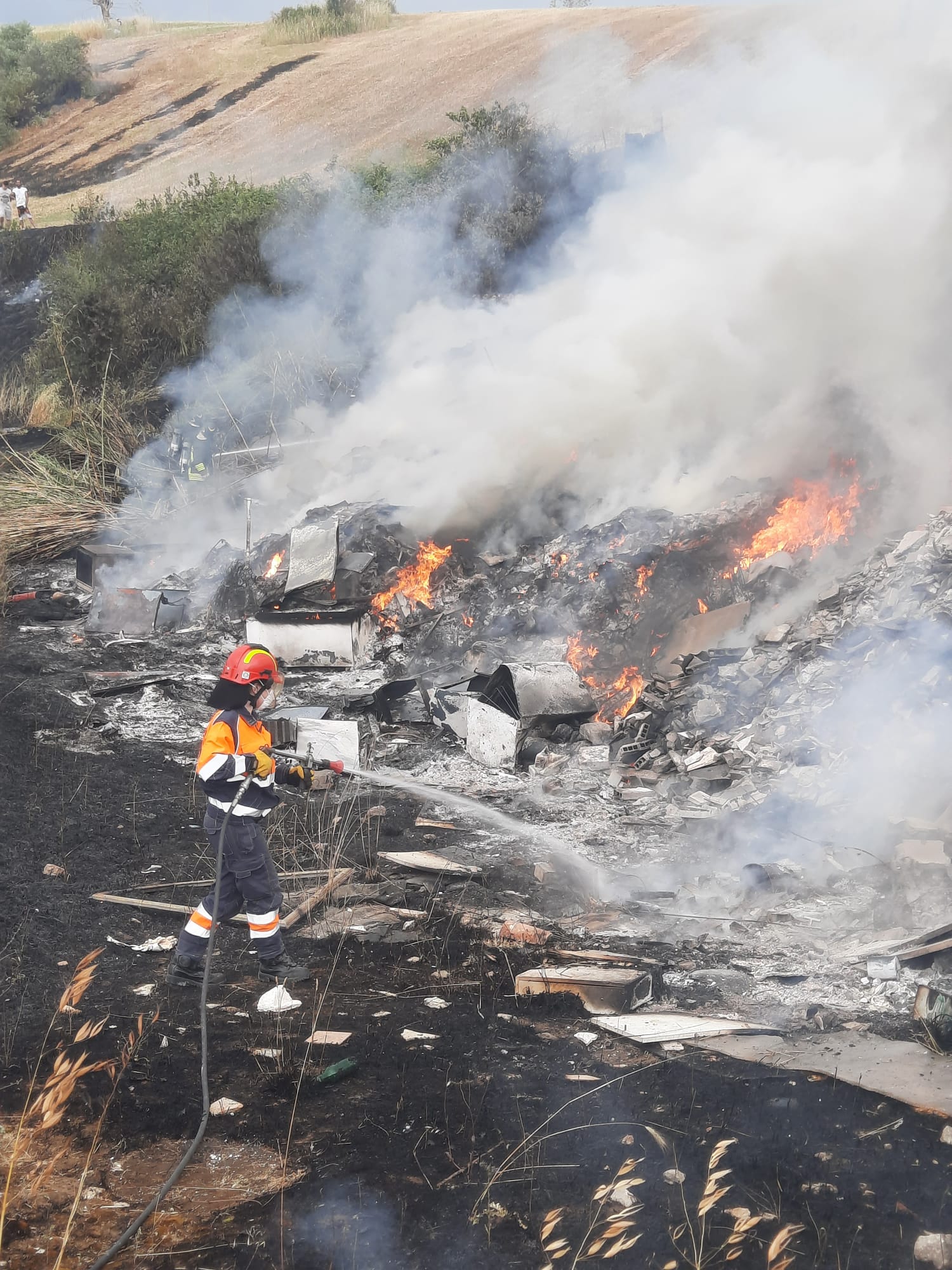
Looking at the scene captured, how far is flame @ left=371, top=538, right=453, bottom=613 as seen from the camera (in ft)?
36.1

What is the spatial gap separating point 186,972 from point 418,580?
6880 millimetres

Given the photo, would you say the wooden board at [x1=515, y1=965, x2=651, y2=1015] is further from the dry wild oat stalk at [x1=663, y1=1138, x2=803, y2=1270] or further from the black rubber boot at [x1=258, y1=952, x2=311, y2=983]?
the dry wild oat stalk at [x1=663, y1=1138, x2=803, y2=1270]

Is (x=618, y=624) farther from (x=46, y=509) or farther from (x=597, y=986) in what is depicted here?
(x=46, y=509)

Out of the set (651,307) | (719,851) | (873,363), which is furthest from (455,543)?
(719,851)

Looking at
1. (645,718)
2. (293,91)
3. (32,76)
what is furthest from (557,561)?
(32,76)

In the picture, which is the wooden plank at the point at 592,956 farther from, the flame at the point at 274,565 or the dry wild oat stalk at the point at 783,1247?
the flame at the point at 274,565

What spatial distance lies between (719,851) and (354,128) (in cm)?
3011

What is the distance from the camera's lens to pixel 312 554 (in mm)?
10945

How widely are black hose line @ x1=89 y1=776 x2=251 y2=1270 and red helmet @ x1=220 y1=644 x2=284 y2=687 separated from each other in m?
0.46

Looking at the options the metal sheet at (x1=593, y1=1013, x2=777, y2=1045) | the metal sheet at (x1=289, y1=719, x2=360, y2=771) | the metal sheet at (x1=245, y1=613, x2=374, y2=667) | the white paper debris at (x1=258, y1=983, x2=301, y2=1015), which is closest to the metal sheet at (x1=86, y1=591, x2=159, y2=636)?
the metal sheet at (x1=245, y1=613, x2=374, y2=667)

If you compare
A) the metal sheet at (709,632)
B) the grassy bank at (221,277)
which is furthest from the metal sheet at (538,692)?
the grassy bank at (221,277)

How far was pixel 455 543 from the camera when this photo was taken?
38.1 ft

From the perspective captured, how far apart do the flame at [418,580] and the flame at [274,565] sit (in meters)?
1.25

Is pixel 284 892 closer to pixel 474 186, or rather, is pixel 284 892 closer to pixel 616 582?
pixel 616 582
